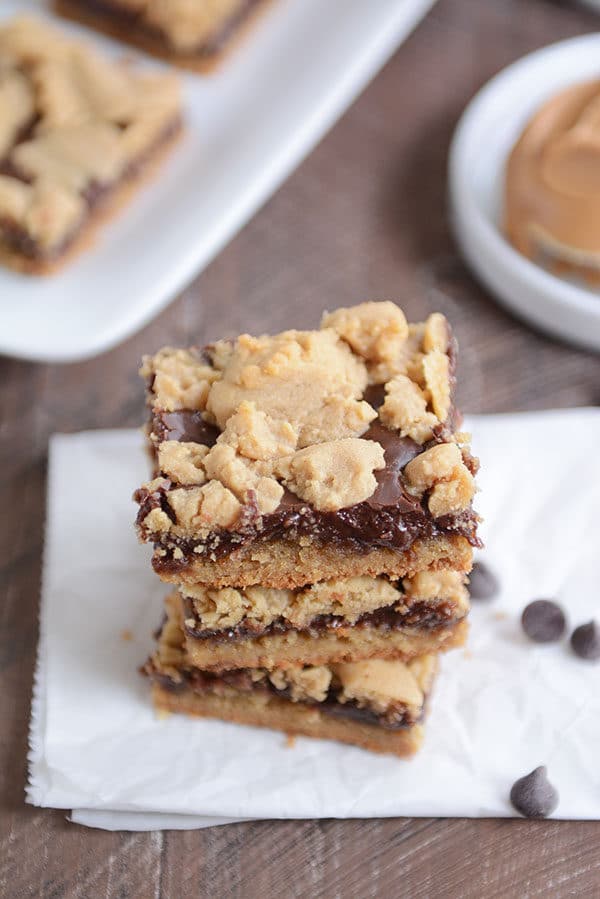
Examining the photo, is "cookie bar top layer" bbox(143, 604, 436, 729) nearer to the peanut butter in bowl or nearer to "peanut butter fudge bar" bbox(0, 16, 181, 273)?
the peanut butter in bowl

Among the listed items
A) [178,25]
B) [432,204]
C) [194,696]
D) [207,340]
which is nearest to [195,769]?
[194,696]

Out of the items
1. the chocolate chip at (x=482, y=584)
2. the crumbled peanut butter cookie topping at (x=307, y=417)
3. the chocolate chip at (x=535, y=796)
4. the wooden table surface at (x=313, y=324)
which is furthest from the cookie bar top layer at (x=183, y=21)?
the chocolate chip at (x=535, y=796)

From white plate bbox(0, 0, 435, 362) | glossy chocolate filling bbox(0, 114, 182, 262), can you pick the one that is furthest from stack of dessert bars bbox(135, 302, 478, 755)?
glossy chocolate filling bbox(0, 114, 182, 262)

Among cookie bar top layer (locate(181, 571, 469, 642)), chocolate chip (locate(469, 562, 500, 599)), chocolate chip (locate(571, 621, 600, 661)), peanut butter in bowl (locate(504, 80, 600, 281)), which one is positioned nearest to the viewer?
cookie bar top layer (locate(181, 571, 469, 642))

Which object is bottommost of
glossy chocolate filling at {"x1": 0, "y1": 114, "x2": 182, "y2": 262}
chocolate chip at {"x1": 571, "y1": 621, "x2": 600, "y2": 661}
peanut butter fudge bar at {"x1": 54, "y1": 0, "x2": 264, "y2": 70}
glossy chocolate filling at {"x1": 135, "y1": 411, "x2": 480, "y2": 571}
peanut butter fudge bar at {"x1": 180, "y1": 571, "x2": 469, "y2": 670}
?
glossy chocolate filling at {"x1": 0, "y1": 114, "x2": 182, "y2": 262}

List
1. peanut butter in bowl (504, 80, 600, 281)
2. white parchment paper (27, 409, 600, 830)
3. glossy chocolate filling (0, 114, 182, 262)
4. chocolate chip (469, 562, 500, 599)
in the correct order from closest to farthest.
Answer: white parchment paper (27, 409, 600, 830) < chocolate chip (469, 562, 500, 599) < peanut butter in bowl (504, 80, 600, 281) < glossy chocolate filling (0, 114, 182, 262)

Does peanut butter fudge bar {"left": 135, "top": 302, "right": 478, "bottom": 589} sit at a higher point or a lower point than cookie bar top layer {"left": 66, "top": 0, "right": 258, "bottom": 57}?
higher

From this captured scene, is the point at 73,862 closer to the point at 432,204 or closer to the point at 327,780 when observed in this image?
the point at 327,780
